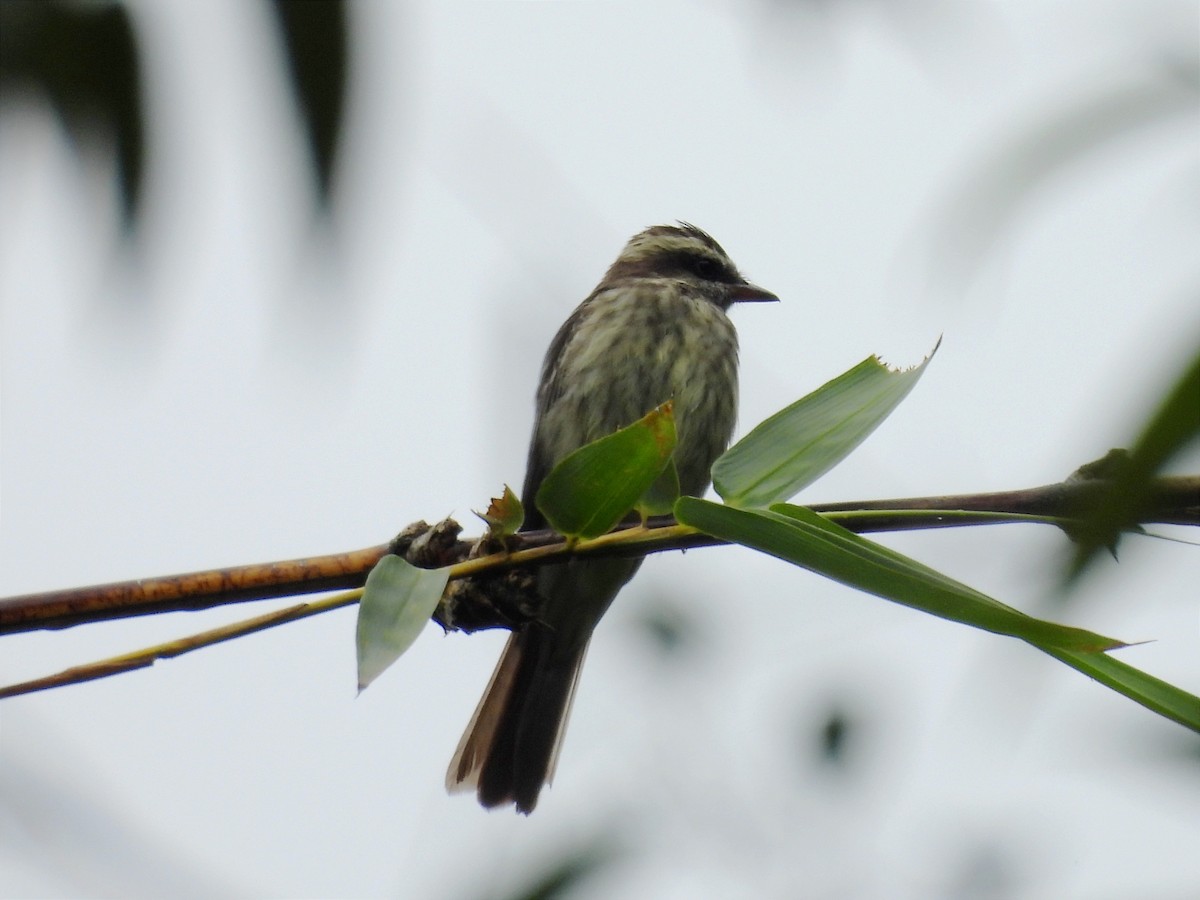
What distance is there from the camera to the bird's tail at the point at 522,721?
4520 millimetres

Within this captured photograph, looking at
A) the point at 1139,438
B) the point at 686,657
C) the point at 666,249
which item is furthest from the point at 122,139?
the point at 666,249

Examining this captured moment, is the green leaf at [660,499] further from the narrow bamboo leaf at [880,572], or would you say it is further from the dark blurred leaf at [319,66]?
the dark blurred leaf at [319,66]

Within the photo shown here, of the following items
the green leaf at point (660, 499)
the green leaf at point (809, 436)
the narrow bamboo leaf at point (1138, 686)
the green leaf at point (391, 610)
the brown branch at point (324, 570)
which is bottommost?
the narrow bamboo leaf at point (1138, 686)

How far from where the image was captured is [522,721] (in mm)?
4750

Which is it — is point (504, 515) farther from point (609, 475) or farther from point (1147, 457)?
point (1147, 457)

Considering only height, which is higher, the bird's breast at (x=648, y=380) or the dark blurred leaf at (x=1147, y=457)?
the bird's breast at (x=648, y=380)

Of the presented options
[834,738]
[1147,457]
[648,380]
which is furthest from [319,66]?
[648,380]

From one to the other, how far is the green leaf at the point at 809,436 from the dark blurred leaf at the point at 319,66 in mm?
750

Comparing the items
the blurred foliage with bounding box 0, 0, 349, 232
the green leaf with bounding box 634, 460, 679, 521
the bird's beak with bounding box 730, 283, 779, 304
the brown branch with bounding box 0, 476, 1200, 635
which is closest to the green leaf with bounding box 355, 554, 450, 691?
the brown branch with bounding box 0, 476, 1200, 635

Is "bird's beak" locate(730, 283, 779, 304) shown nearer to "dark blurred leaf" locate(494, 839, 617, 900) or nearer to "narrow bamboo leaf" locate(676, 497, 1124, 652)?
"dark blurred leaf" locate(494, 839, 617, 900)

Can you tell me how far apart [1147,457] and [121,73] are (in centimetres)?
75

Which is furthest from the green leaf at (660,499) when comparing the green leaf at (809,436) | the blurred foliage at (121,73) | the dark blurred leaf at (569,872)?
the dark blurred leaf at (569,872)

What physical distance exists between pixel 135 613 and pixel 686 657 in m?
2.79

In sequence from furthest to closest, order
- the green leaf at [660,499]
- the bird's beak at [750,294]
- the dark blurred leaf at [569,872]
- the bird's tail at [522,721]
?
the bird's beak at [750,294]
the bird's tail at [522,721]
the dark blurred leaf at [569,872]
the green leaf at [660,499]
